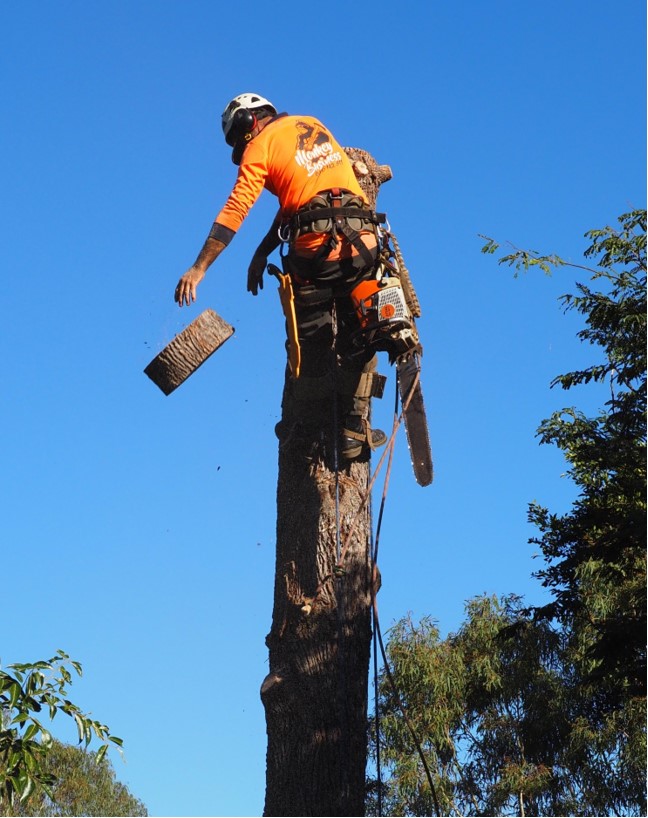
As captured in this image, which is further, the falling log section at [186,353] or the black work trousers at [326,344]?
the black work trousers at [326,344]

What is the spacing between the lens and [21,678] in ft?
15.7

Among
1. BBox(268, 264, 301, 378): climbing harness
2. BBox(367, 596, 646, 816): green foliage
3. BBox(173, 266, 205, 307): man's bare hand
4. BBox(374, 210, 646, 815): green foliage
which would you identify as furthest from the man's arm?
BBox(367, 596, 646, 816): green foliage

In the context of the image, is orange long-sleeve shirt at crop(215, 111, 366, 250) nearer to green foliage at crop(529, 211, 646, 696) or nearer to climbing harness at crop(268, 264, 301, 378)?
climbing harness at crop(268, 264, 301, 378)

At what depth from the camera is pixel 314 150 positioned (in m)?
5.67

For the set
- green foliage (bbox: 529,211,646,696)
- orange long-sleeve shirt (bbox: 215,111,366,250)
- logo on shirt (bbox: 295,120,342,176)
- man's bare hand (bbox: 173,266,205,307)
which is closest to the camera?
man's bare hand (bbox: 173,266,205,307)

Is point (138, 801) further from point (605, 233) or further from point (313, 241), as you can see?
point (313, 241)

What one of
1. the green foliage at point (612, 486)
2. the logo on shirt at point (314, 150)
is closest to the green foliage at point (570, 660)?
the green foliage at point (612, 486)

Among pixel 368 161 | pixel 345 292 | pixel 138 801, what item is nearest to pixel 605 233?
pixel 368 161

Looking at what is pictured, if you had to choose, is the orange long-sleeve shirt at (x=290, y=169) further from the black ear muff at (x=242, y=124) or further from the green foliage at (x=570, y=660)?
the green foliage at (x=570, y=660)

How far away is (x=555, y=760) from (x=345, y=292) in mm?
10931

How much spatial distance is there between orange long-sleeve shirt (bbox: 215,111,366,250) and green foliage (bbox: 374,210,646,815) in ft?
16.0

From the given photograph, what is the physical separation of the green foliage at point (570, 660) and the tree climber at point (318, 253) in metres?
4.96

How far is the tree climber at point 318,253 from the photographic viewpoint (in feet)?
18.0

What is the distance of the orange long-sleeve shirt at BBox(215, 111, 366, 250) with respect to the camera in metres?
5.46
